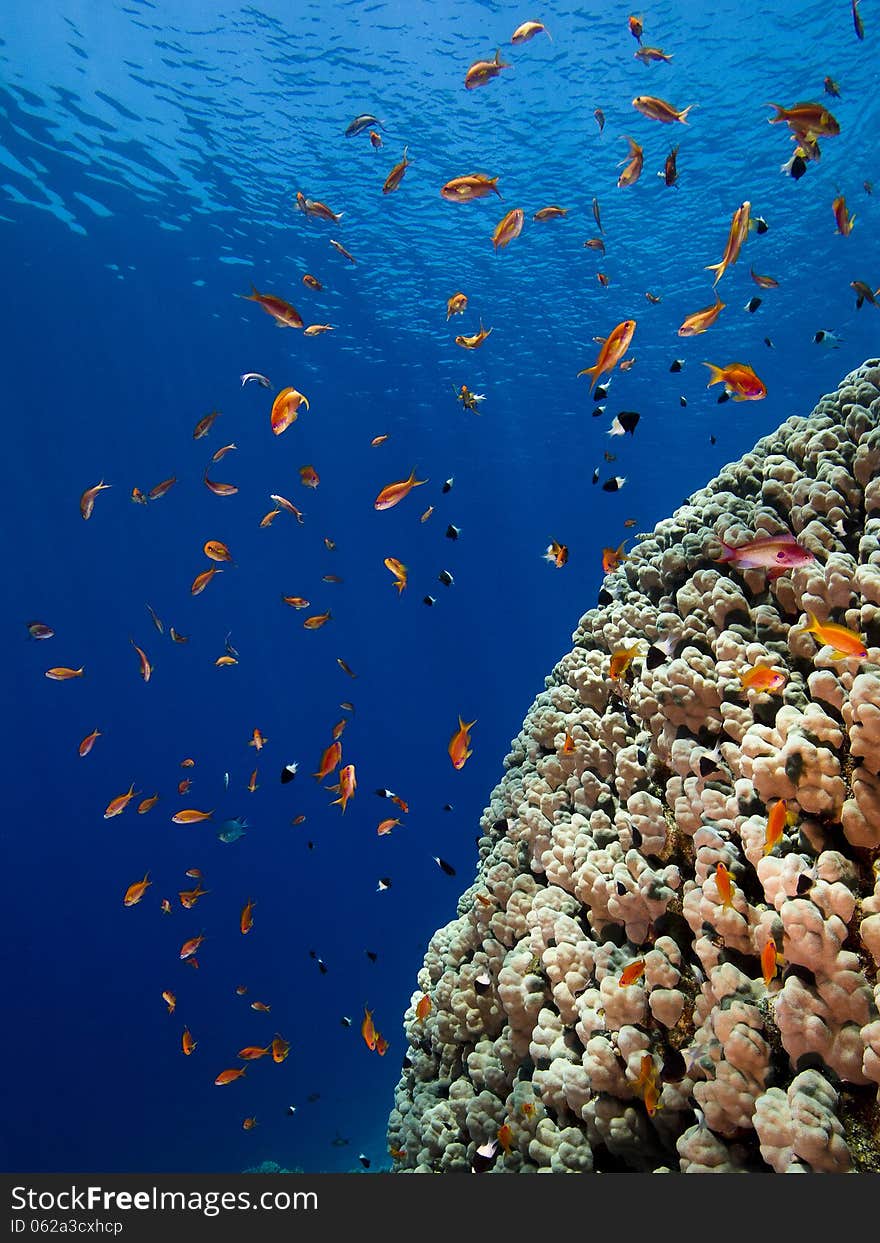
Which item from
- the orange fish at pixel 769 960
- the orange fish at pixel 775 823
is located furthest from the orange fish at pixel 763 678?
the orange fish at pixel 769 960

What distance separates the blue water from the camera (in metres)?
18.2

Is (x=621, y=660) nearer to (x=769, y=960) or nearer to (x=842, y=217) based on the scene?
(x=769, y=960)

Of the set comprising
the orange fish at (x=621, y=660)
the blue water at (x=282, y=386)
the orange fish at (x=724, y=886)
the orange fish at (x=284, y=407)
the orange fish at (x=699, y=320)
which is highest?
the blue water at (x=282, y=386)

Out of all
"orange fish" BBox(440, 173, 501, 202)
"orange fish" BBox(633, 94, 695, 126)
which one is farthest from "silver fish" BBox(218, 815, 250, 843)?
"orange fish" BBox(633, 94, 695, 126)

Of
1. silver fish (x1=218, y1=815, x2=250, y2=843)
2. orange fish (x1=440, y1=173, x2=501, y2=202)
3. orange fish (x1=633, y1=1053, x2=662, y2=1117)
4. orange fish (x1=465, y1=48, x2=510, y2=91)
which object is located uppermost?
orange fish (x1=465, y1=48, x2=510, y2=91)

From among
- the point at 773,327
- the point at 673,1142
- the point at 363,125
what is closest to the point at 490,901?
the point at 673,1142

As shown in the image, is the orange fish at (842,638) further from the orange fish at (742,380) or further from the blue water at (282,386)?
the blue water at (282,386)

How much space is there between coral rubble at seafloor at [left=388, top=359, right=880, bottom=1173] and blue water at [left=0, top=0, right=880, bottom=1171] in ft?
26.0

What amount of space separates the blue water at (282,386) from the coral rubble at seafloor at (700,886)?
7.94 m

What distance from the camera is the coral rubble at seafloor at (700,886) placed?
2.34m

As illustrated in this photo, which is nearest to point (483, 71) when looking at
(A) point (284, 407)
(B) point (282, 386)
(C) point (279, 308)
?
(C) point (279, 308)

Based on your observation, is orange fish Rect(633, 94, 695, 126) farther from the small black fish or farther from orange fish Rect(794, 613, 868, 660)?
orange fish Rect(794, 613, 868, 660)

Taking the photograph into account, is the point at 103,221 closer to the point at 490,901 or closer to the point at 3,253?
the point at 3,253

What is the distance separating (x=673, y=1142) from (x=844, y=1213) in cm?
70
